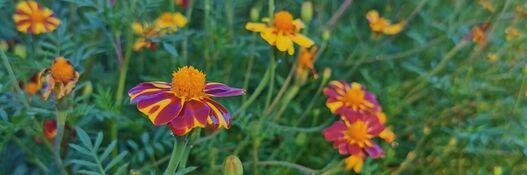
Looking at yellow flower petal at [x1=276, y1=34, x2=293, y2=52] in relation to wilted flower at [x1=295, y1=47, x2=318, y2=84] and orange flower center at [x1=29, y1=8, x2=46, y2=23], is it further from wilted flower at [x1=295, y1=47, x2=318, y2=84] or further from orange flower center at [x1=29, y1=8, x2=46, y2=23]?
orange flower center at [x1=29, y1=8, x2=46, y2=23]

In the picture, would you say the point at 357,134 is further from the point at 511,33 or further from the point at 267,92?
the point at 511,33

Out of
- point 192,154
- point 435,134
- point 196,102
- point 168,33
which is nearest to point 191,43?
point 168,33

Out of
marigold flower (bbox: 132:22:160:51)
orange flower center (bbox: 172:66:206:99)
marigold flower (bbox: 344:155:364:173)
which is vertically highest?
orange flower center (bbox: 172:66:206:99)

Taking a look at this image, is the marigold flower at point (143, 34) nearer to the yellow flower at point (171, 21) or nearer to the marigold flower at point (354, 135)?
the yellow flower at point (171, 21)

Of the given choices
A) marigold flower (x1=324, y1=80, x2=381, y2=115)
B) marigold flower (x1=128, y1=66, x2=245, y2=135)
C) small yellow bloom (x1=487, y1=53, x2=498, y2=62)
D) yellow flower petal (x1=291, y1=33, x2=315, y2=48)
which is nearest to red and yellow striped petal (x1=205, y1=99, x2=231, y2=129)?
marigold flower (x1=128, y1=66, x2=245, y2=135)

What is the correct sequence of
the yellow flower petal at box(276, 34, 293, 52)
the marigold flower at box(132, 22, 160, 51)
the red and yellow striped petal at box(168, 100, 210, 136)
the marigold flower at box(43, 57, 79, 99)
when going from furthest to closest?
the marigold flower at box(132, 22, 160, 51)
the yellow flower petal at box(276, 34, 293, 52)
the marigold flower at box(43, 57, 79, 99)
the red and yellow striped petal at box(168, 100, 210, 136)

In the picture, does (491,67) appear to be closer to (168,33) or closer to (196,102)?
(168,33)

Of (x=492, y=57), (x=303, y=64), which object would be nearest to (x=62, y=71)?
(x=303, y=64)

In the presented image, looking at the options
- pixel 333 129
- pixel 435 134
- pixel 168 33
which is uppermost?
pixel 168 33
